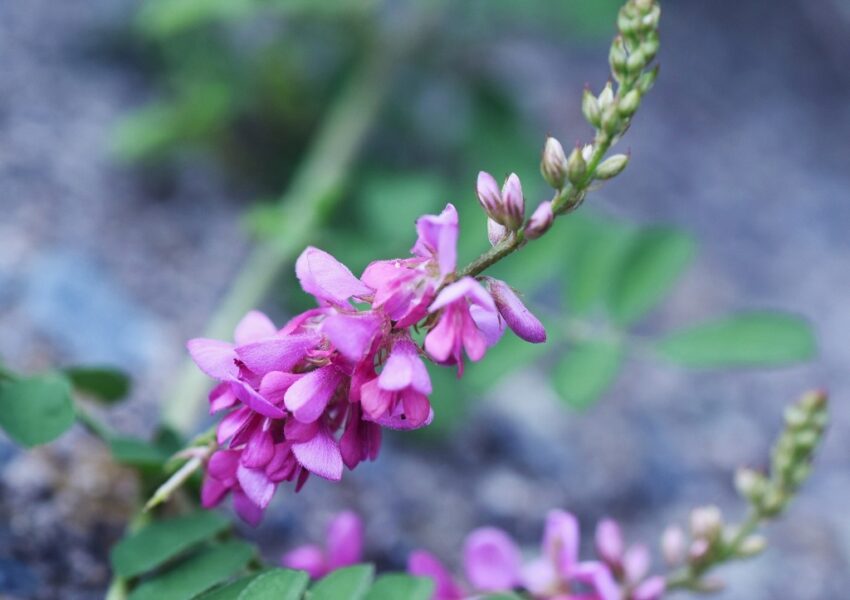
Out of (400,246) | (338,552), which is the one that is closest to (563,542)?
(338,552)

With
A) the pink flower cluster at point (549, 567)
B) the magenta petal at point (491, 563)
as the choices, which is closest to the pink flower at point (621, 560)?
the pink flower cluster at point (549, 567)

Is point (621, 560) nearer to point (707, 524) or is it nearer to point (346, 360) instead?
point (707, 524)

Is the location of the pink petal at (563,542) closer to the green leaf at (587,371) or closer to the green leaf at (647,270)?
the green leaf at (587,371)

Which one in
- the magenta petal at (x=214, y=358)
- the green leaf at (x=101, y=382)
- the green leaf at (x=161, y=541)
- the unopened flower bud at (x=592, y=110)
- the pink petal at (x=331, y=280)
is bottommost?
the green leaf at (x=161, y=541)

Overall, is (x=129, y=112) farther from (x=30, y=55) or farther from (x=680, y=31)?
(x=680, y=31)

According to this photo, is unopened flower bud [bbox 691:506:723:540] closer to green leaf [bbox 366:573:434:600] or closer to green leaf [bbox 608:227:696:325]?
green leaf [bbox 366:573:434:600]

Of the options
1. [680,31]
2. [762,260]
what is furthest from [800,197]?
[680,31]

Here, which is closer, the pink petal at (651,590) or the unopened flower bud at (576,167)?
the unopened flower bud at (576,167)
